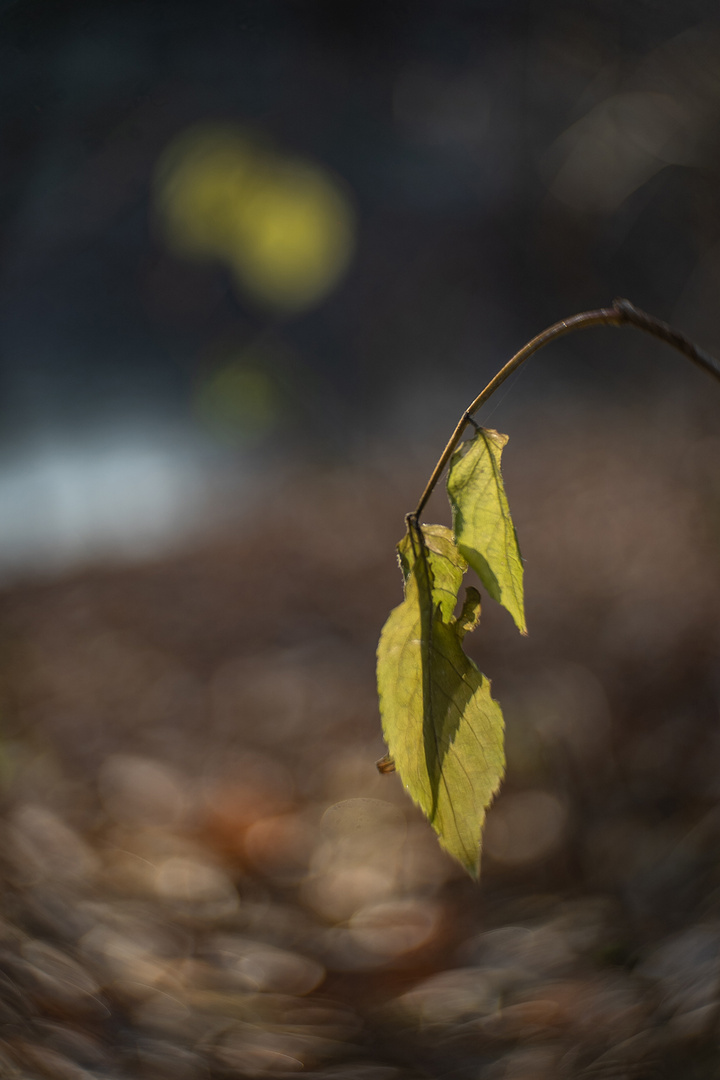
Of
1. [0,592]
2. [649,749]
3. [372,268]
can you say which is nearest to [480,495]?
[649,749]

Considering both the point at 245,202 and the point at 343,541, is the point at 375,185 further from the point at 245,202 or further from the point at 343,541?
the point at 343,541

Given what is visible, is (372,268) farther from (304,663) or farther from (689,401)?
(304,663)

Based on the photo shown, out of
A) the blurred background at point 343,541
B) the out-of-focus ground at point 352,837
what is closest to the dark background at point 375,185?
the blurred background at point 343,541

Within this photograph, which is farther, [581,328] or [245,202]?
[245,202]

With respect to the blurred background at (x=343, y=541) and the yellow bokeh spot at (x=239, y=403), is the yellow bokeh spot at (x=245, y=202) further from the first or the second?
the yellow bokeh spot at (x=239, y=403)

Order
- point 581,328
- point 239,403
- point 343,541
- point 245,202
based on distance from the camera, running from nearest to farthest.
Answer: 1. point 581,328
2. point 245,202
3. point 343,541
4. point 239,403

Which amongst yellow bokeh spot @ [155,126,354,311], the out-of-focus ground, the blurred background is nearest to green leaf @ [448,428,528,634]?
the blurred background

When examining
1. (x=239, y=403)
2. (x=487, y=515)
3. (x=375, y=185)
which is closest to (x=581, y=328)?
(x=487, y=515)
